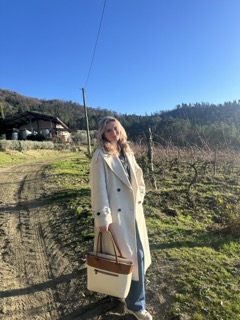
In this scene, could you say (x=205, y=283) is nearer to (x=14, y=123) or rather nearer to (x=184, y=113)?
(x=14, y=123)

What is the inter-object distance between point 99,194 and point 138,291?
0.99 metres

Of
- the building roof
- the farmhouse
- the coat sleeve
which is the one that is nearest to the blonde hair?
the coat sleeve

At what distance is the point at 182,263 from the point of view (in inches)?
154

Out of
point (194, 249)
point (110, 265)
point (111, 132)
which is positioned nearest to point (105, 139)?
point (111, 132)

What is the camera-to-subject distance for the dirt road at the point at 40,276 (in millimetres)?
3021

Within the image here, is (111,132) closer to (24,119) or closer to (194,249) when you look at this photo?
(194,249)

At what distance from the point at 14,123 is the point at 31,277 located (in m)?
38.5

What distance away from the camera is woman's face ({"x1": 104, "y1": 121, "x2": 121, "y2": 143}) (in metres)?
2.73

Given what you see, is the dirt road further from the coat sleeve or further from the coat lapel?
the coat lapel

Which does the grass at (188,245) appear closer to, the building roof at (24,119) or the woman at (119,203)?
the woman at (119,203)

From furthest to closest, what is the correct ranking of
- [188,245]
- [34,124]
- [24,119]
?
[34,124] < [24,119] < [188,245]

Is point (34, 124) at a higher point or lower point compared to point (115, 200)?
higher

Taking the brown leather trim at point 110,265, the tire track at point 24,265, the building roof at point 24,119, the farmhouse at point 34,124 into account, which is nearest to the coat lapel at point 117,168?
the brown leather trim at point 110,265

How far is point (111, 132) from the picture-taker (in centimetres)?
275
